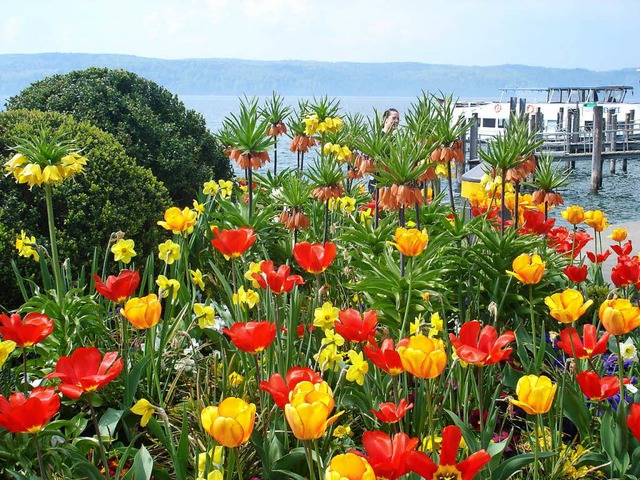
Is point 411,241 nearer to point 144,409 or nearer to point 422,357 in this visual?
point 422,357

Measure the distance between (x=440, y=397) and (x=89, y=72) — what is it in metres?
6.33

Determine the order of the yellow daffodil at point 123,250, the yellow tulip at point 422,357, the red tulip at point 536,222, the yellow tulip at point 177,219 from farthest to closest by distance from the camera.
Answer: the red tulip at point 536,222, the yellow tulip at point 177,219, the yellow daffodil at point 123,250, the yellow tulip at point 422,357

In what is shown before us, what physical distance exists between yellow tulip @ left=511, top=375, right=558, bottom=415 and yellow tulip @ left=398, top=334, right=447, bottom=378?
212 mm

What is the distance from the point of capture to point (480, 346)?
1.99 m

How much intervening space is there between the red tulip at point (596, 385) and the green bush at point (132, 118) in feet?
18.0

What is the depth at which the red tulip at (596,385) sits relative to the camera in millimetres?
2234

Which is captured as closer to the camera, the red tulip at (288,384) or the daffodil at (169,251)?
the red tulip at (288,384)

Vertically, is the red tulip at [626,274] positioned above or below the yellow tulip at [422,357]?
below

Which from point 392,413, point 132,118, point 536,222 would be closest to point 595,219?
point 536,222

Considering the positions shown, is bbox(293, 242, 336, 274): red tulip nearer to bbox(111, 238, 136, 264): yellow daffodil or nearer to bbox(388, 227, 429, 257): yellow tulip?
bbox(388, 227, 429, 257): yellow tulip

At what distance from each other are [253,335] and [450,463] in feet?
2.14

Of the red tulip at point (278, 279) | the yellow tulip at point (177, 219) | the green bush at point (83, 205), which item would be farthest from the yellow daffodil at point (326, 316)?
the green bush at point (83, 205)

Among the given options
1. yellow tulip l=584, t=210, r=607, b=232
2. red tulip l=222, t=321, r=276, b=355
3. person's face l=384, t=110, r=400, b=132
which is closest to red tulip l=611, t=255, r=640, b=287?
yellow tulip l=584, t=210, r=607, b=232

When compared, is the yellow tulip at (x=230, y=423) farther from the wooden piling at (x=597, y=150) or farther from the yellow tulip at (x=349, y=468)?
the wooden piling at (x=597, y=150)
